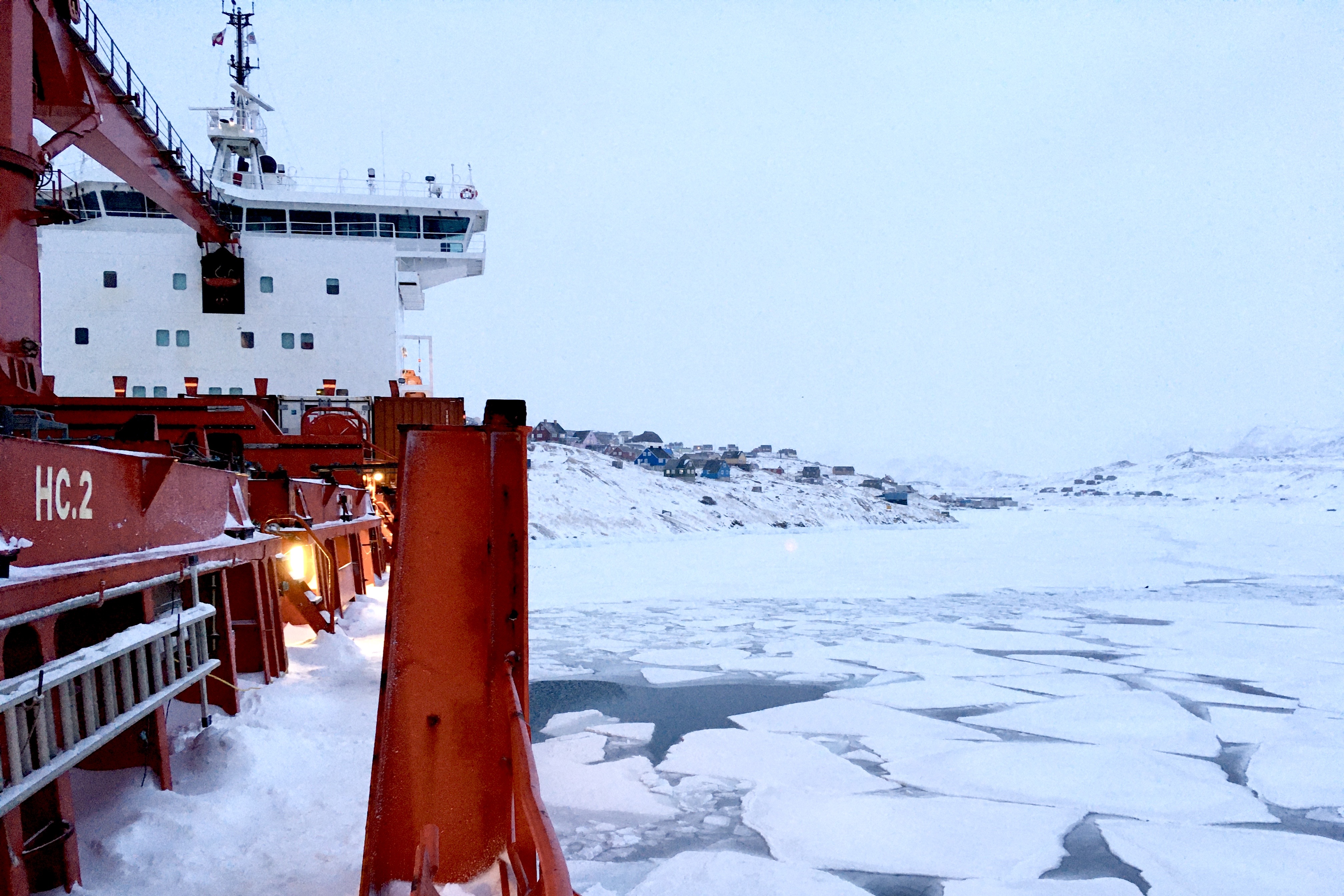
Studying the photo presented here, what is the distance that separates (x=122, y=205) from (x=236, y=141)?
447 cm

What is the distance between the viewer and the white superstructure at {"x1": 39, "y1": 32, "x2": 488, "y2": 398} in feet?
59.8

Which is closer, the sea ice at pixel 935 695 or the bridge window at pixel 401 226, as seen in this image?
the sea ice at pixel 935 695

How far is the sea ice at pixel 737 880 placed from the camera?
11.7 ft

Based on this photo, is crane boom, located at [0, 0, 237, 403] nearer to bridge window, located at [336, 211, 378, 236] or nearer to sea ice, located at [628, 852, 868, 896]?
sea ice, located at [628, 852, 868, 896]

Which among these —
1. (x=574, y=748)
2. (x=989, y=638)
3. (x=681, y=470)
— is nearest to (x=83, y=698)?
(x=574, y=748)

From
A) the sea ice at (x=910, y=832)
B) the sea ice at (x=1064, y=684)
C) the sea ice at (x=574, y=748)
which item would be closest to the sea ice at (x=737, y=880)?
the sea ice at (x=910, y=832)

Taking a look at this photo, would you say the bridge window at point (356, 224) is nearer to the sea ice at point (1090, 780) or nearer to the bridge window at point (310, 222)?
the bridge window at point (310, 222)

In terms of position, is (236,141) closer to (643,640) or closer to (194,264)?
(194,264)

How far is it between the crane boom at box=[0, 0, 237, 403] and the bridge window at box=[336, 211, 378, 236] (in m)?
10.9

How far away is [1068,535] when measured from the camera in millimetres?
32375

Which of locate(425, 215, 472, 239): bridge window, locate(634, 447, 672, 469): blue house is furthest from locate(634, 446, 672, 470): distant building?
locate(425, 215, 472, 239): bridge window

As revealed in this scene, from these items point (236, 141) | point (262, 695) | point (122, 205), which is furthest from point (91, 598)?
point (236, 141)

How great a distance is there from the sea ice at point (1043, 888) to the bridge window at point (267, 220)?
21.3 meters

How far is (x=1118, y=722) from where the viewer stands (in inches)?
243
